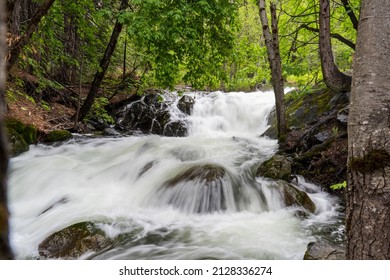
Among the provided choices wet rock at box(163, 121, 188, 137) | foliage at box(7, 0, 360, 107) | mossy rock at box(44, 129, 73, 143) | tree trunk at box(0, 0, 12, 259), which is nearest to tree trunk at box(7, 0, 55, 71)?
foliage at box(7, 0, 360, 107)

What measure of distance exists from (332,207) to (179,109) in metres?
8.87

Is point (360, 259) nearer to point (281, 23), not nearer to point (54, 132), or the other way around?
point (281, 23)

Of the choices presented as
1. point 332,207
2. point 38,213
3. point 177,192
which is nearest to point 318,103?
point 332,207

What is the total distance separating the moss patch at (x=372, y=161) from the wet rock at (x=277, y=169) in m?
4.51

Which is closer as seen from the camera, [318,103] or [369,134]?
[369,134]

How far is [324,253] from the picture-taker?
11.1 ft

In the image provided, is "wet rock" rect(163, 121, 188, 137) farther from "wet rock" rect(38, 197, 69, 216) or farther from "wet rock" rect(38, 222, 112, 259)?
"wet rock" rect(38, 222, 112, 259)

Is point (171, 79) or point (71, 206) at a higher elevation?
point (171, 79)

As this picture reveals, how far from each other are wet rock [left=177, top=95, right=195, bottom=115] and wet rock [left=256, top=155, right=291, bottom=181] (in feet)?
23.4

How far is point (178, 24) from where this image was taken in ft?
19.3

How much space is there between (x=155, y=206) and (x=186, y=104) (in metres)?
8.45

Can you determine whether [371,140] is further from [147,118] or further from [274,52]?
[147,118]

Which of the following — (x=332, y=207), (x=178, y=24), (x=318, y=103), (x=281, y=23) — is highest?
(x=281, y=23)

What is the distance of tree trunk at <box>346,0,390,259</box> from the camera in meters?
1.68
